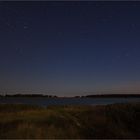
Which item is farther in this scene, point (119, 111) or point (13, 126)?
point (119, 111)

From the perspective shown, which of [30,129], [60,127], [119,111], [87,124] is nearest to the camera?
[30,129]

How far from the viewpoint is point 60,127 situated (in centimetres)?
1814

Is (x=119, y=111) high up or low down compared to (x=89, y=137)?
up

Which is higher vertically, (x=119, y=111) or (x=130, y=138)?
(x=119, y=111)

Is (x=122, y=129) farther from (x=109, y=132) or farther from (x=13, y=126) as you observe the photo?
(x=13, y=126)

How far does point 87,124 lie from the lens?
65.1 feet

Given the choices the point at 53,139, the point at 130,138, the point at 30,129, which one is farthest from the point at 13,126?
the point at 130,138

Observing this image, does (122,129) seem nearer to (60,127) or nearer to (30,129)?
(60,127)

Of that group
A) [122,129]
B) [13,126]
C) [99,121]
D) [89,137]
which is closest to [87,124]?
[99,121]

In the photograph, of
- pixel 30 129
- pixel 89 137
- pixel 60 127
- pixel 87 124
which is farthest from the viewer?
pixel 87 124

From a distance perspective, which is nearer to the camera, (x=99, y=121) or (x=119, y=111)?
(x=99, y=121)

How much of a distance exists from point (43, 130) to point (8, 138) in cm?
269

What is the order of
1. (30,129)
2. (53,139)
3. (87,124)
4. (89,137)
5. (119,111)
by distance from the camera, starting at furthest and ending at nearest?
(119,111), (87,124), (30,129), (89,137), (53,139)

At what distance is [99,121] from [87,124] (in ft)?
4.50
